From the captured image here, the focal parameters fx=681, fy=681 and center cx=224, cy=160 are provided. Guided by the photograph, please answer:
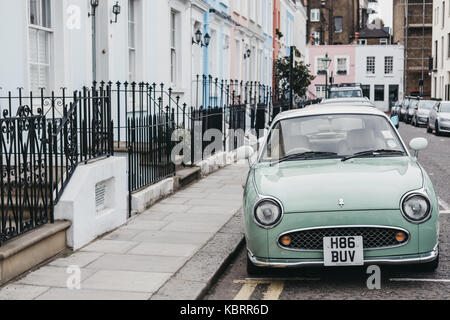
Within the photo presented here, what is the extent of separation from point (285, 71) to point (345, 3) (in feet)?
166

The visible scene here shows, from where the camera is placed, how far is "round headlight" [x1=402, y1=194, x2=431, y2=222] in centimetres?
586

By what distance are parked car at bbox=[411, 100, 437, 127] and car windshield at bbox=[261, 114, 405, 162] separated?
30.2 m

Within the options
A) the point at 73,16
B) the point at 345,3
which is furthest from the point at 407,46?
the point at 73,16

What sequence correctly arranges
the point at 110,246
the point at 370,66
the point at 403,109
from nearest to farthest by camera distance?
the point at 110,246 < the point at 403,109 < the point at 370,66

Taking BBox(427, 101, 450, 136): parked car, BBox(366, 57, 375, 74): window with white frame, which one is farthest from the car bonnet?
BBox(366, 57, 375, 74): window with white frame

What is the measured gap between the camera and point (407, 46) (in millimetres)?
71688

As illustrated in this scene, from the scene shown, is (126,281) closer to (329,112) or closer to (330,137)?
(330,137)

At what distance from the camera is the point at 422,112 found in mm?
36719

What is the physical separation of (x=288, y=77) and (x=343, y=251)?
3367cm

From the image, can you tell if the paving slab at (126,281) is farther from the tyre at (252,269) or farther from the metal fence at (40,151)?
the metal fence at (40,151)

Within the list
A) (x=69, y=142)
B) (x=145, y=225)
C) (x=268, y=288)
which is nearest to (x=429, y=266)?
(x=268, y=288)

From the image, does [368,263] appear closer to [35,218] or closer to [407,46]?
[35,218]

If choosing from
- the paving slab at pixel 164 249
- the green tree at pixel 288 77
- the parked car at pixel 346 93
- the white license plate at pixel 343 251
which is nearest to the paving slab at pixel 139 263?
the paving slab at pixel 164 249

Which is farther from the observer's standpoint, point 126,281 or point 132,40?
point 132,40
